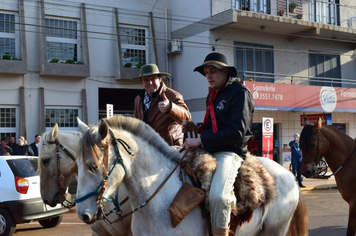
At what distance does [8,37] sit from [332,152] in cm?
1543

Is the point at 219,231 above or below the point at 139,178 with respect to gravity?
below

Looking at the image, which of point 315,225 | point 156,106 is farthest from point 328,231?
point 156,106

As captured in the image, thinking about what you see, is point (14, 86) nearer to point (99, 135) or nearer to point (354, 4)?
point (99, 135)

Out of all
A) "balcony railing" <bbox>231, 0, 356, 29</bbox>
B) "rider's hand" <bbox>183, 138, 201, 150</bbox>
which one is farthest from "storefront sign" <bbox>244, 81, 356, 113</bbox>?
"rider's hand" <bbox>183, 138, 201, 150</bbox>

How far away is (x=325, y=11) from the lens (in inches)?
889

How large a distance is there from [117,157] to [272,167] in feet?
5.97

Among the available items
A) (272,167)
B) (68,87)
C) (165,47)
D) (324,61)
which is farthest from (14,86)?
(324,61)

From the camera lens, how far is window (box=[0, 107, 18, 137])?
16.8 m

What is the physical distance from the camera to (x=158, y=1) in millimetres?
20906

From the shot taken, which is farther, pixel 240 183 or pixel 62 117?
pixel 62 117

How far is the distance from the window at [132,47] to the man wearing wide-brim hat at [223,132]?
52.9 feet

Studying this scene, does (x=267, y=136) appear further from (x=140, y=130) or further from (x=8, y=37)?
(x=8, y=37)

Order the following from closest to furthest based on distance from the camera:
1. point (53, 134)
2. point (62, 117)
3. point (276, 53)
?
1. point (53, 134)
2. point (62, 117)
3. point (276, 53)

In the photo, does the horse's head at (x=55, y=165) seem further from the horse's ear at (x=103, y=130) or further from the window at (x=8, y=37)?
the window at (x=8, y=37)
